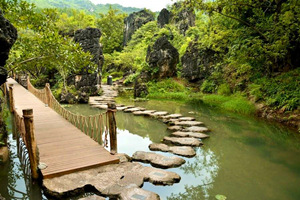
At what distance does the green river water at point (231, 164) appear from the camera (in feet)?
11.5

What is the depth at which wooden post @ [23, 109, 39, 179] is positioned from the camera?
3574 mm

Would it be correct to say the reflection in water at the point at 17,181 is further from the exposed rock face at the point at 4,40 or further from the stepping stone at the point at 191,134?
the stepping stone at the point at 191,134

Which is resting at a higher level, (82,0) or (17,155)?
(82,0)

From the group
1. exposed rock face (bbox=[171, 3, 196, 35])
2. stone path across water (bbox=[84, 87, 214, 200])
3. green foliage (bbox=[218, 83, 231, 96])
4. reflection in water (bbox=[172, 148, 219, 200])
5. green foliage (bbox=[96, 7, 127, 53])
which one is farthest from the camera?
green foliage (bbox=[96, 7, 127, 53])

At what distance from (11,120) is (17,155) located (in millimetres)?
4326

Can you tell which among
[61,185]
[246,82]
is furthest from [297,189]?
[246,82]

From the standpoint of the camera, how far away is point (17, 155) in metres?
5.24

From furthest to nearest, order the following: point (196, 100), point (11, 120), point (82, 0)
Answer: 1. point (82, 0)
2. point (196, 100)
3. point (11, 120)

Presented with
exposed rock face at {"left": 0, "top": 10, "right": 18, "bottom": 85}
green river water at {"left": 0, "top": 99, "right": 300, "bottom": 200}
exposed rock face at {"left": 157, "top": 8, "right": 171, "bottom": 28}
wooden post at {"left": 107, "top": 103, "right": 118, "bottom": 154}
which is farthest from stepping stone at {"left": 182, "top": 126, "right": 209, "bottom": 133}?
exposed rock face at {"left": 157, "top": 8, "right": 171, "bottom": 28}

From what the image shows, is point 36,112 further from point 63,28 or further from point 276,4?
point 63,28

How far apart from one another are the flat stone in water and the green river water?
0.16 m

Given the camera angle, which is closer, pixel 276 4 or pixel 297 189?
pixel 297 189

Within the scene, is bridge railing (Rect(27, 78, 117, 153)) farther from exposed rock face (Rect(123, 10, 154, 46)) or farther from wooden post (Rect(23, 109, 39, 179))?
exposed rock face (Rect(123, 10, 154, 46))

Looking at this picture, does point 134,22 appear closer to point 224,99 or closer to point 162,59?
point 162,59
